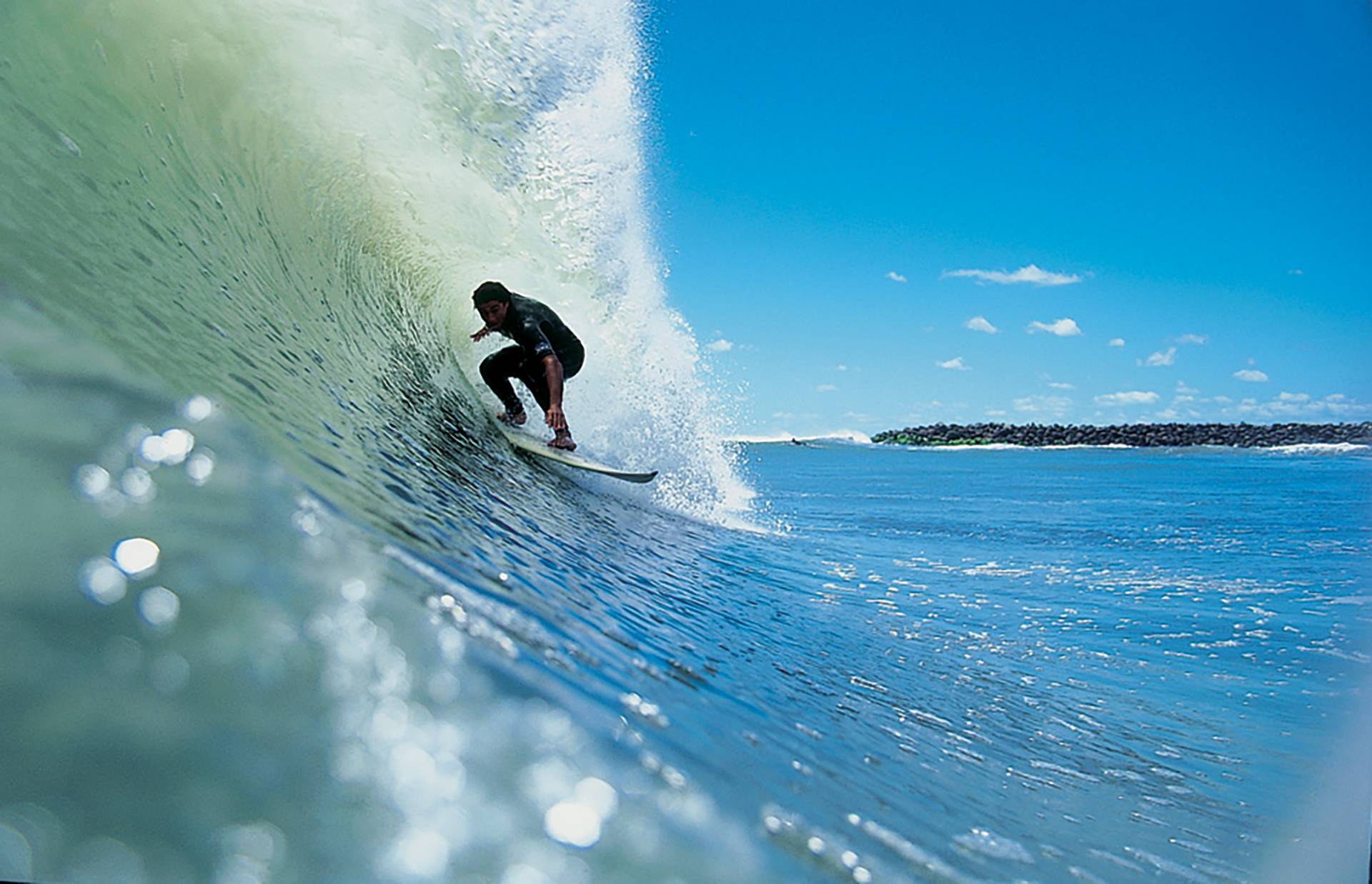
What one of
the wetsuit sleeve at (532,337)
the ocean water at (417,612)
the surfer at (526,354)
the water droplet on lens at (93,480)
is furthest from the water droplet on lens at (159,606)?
the wetsuit sleeve at (532,337)

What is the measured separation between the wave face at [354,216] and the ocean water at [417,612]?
1 centimetres

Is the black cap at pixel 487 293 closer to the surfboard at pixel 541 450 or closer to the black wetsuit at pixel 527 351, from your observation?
the black wetsuit at pixel 527 351

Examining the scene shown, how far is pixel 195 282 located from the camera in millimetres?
1592

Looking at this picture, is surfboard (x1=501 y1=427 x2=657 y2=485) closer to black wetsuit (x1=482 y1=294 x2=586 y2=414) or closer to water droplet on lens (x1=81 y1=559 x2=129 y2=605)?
black wetsuit (x1=482 y1=294 x2=586 y2=414)

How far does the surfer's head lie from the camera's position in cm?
274

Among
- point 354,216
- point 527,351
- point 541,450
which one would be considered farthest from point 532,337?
point 354,216

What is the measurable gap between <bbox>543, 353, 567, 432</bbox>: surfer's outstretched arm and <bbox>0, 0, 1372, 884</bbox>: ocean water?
7.8 inches

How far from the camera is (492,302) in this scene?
276 centimetres

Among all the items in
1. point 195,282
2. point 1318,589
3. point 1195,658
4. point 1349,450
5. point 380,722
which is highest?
point 1349,450

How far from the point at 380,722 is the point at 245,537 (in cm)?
30

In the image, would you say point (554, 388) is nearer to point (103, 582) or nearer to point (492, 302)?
point (492, 302)

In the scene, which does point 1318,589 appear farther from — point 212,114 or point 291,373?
point 212,114

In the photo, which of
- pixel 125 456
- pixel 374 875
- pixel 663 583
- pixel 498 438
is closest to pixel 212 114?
pixel 498 438

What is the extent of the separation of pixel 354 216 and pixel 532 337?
71cm
